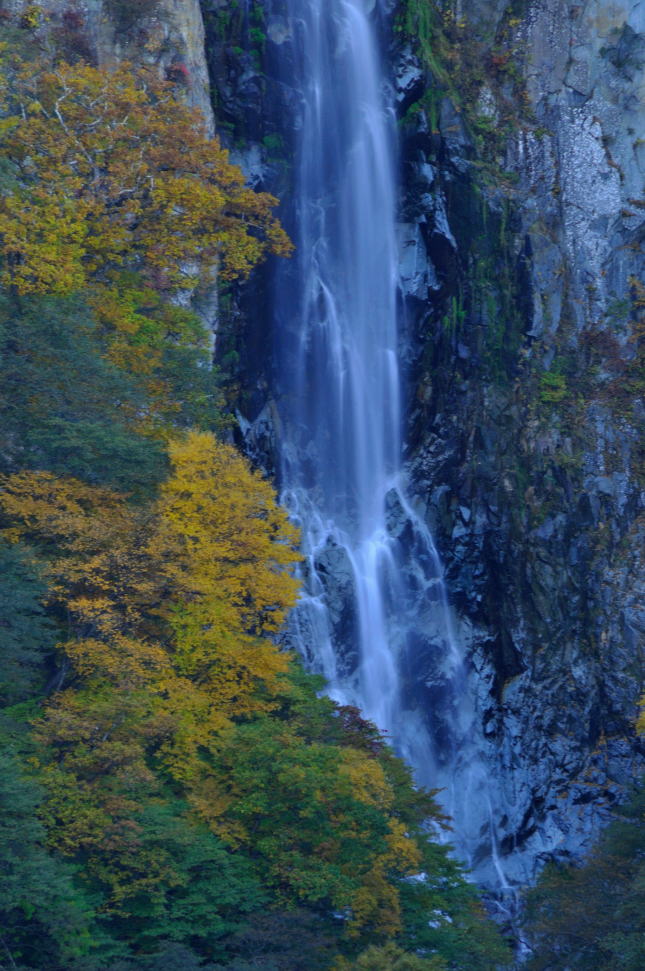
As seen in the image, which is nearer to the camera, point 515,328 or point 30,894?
point 30,894

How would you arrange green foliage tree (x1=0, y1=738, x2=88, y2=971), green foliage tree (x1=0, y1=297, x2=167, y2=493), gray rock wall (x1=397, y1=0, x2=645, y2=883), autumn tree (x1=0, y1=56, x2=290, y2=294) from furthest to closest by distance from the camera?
gray rock wall (x1=397, y1=0, x2=645, y2=883) < autumn tree (x1=0, y1=56, x2=290, y2=294) < green foliage tree (x1=0, y1=297, x2=167, y2=493) < green foliage tree (x1=0, y1=738, x2=88, y2=971)

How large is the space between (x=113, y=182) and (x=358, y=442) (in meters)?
10.0

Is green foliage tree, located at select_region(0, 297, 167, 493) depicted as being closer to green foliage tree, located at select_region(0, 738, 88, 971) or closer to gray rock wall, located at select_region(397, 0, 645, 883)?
green foliage tree, located at select_region(0, 738, 88, 971)

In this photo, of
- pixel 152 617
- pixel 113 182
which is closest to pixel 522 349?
pixel 113 182

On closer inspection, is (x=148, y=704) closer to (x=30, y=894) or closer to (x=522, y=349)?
(x=30, y=894)

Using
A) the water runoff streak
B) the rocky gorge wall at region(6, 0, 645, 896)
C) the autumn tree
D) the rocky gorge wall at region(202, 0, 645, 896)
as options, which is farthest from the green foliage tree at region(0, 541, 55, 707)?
the rocky gorge wall at region(202, 0, 645, 896)

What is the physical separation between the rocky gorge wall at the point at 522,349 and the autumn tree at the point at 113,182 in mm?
3766

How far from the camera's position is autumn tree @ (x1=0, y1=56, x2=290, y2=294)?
886 inches

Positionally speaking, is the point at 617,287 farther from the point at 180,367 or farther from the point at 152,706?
the point at 152,706

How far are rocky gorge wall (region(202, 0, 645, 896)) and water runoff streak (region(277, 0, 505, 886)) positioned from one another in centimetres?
54

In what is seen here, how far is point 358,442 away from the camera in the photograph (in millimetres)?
30500

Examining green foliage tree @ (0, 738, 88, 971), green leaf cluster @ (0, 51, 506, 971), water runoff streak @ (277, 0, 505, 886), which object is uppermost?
water runoff streak @ (277, 0, 505, 886)

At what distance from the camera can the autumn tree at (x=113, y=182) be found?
73.9ft

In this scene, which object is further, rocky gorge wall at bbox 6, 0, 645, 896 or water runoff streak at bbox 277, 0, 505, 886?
rocky gorge wall at bbox 6, 0, 645, 896
